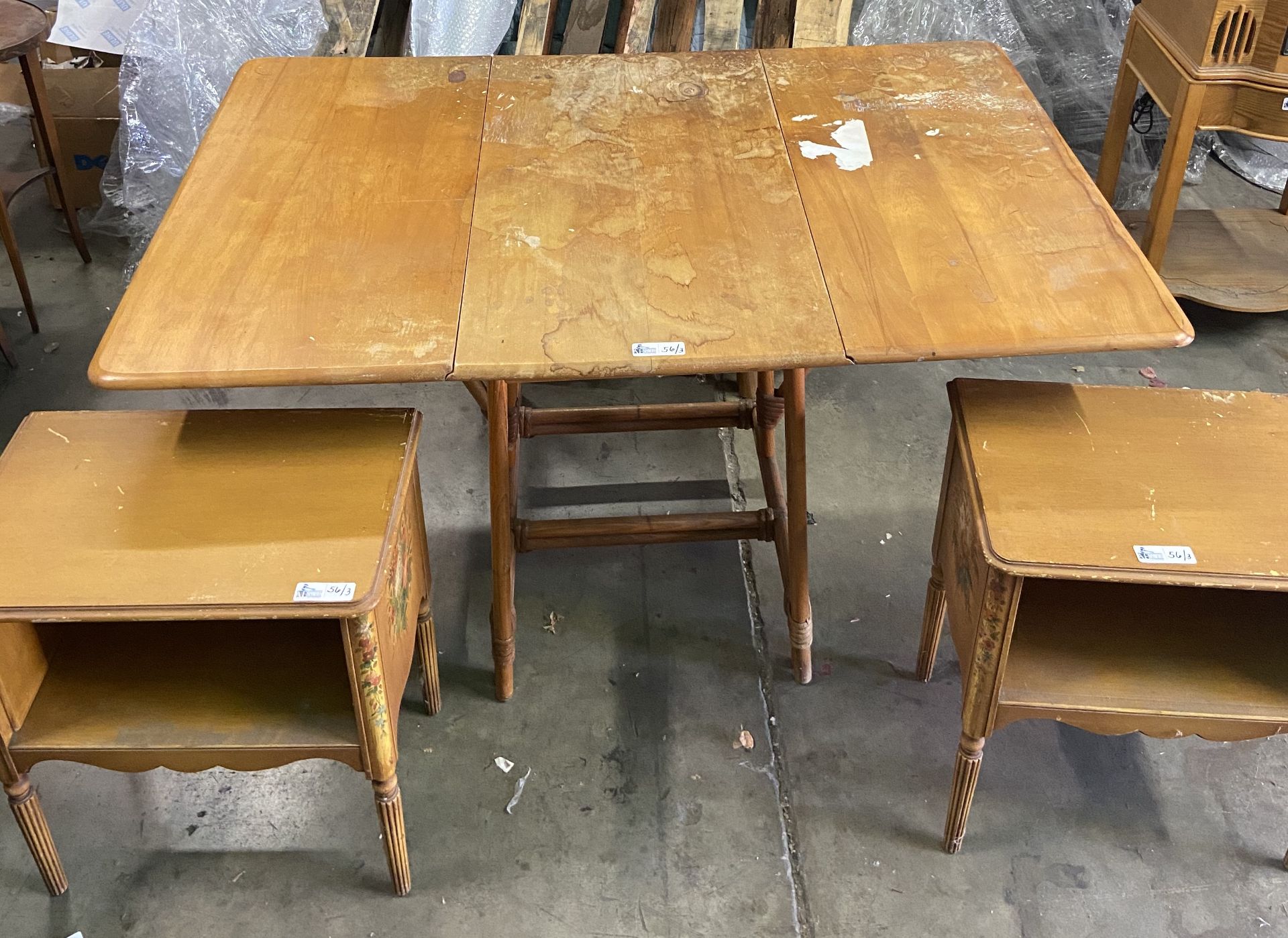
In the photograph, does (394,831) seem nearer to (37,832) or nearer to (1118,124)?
(37,832)

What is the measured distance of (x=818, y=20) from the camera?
A: 2.91m

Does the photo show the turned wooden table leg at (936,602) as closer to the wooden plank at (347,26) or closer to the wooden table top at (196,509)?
the wooden table top at (196,509)

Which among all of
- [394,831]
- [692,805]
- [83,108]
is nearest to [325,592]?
[394,831]

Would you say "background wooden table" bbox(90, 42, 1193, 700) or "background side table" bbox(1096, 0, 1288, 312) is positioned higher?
"background wooden table" bbox(90, 42, 1193, 700)

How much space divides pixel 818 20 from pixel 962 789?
2116 mm

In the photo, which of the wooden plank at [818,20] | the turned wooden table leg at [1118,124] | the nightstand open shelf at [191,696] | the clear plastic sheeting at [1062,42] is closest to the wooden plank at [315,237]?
the nightstand open shelf at [191,696]

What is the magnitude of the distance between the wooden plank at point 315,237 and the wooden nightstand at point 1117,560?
0.79m

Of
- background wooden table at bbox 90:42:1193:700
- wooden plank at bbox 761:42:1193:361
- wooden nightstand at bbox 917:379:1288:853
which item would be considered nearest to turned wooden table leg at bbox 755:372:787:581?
background wooden table at bbox 90:42:1193:700

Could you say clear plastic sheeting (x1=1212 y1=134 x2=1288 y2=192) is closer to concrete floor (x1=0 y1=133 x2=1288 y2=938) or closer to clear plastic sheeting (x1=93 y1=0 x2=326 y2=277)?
concrete floor (x1=0 y1=133 x2=1288 y2=938)

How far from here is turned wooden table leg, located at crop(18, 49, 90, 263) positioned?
2711 mm

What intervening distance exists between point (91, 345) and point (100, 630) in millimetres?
1612

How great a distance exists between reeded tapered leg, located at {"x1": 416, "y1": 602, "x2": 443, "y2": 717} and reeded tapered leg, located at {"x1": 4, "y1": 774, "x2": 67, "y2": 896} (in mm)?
614

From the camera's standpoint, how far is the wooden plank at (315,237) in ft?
4.56

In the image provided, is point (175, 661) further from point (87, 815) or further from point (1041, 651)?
point (1041, 651)
